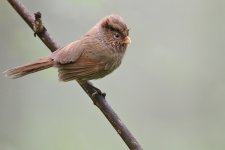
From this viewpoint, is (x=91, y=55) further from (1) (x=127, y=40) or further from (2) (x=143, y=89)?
(2) (x=143, y=89)

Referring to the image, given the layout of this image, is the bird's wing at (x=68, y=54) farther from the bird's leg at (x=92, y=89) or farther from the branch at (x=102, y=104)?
the bird's leg at (x=92, y=89)

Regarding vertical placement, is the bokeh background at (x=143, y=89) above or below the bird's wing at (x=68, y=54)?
above

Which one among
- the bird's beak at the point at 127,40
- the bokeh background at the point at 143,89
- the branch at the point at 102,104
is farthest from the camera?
the bokeh background at the point at 143,89

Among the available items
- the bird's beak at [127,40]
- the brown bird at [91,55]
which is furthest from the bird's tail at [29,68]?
the bird's beak at [127,40]

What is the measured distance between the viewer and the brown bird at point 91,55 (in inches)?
182

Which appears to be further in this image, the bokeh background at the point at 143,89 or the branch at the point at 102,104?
the bokeh background at the point at 143,89

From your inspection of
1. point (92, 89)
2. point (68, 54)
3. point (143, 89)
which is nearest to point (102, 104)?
point (92, 89)

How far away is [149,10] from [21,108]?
274cm

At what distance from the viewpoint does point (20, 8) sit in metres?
4.29

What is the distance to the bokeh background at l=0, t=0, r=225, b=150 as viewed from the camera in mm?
6605

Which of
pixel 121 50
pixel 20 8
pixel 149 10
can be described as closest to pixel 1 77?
pixel 121 50

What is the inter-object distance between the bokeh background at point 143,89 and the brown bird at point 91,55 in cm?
60

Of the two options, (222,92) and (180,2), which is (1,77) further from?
(180,2)

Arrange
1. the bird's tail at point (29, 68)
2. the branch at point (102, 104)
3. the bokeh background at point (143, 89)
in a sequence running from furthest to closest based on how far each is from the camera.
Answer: the bokeh background at point (143, 89) → the bird's tail at point (29, 68) → the branch at point (102, 104)
